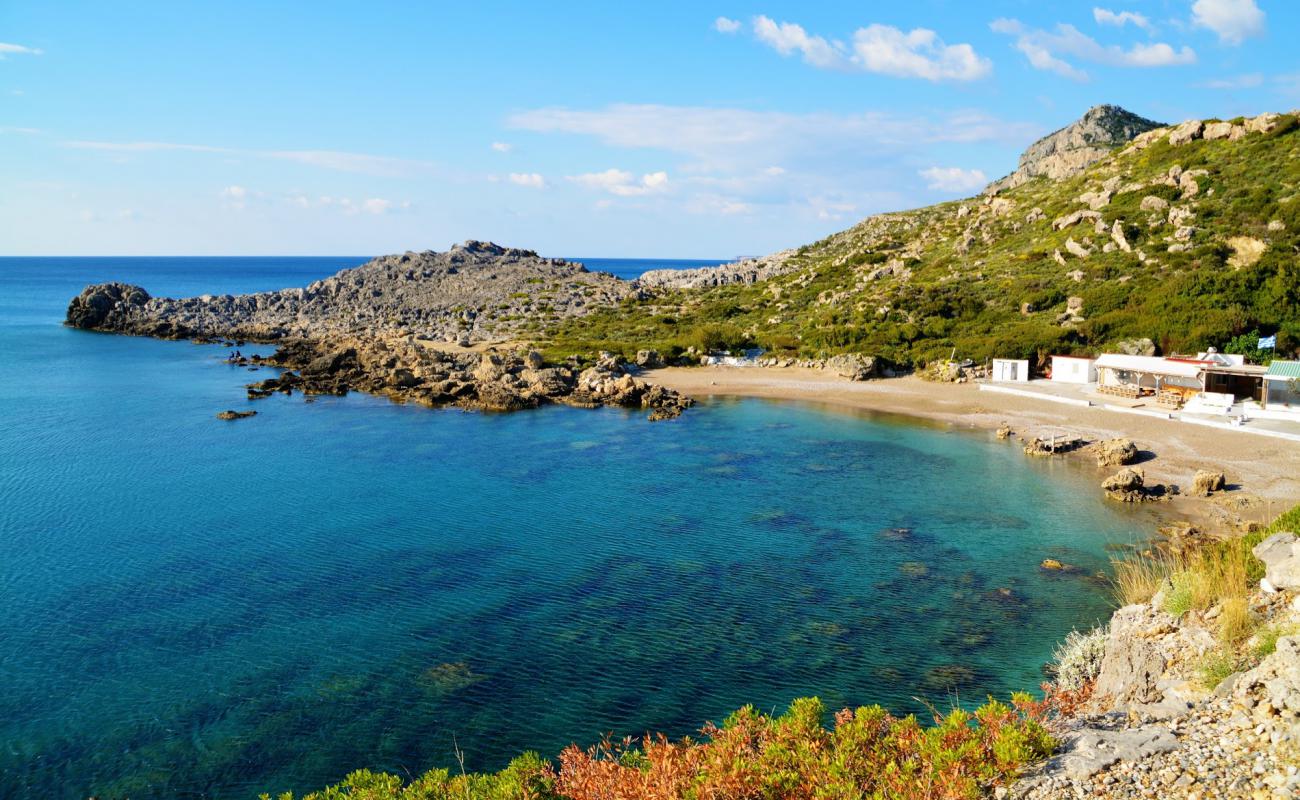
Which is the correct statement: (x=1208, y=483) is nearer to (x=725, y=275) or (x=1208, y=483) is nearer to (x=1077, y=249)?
(x=1077, y=249)

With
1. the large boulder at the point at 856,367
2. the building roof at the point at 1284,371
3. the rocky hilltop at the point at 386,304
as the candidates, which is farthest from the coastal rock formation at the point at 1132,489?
the rocky hilltop at the point at 386,304

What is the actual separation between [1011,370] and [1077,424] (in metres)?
12.4

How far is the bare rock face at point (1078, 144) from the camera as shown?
98875 mm

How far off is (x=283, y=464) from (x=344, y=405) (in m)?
16.2

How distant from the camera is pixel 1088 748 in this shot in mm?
9039

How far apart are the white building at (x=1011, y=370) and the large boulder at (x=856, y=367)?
8842mm

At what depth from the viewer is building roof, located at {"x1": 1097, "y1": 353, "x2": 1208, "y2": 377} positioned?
4194cm

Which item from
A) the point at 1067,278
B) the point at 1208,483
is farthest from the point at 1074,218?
the point at 1208,483

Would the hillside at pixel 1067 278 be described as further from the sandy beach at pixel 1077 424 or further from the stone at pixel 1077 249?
the sandy beach at pixel 1077 424

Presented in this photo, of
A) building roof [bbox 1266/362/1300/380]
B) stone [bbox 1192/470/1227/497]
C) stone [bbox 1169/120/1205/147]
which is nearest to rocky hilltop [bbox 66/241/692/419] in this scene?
stone [bbox 1192/470/1227/497]

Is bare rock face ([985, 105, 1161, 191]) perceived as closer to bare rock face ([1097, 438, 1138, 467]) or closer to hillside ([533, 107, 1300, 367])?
hillside ([533, 107, 1300, 367])

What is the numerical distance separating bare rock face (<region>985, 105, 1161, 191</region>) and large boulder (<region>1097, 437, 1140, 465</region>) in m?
76.8

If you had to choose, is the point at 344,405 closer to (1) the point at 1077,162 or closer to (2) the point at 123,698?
(2) the point at 123,698

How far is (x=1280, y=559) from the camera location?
44.3ft
